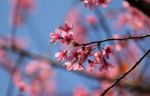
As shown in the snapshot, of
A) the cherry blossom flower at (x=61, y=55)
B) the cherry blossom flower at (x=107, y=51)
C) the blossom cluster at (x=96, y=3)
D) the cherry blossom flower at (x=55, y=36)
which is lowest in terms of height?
the cherry blossom flower at (x=107, y=51)

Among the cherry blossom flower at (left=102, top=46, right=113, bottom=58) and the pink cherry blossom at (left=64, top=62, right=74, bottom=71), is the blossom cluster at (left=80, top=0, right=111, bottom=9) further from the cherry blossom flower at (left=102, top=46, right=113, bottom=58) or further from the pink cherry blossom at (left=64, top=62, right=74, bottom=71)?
the pink cherry blossom at (left=64, top=62, right=74, bottom=71)

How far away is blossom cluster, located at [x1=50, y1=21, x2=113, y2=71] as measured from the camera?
264 cm

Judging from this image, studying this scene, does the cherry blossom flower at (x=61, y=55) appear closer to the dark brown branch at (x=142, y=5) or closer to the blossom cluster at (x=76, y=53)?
the blossom cluster at (x=76, y=53)

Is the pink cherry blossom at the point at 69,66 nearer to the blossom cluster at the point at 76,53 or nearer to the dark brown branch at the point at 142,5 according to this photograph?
the blossom cluster at the point at 76,53

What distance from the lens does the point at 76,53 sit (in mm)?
2668

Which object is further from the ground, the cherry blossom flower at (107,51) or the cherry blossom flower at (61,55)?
the cherry blossom flower at (61,55)

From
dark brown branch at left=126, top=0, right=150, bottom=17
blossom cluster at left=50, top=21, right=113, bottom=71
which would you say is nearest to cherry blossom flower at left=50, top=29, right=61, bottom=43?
blossom cluster at left=50, top=21, right=113, bottom=71

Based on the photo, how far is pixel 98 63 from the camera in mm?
2705

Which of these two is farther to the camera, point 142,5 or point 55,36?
point 142,5

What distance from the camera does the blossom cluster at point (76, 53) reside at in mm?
2637

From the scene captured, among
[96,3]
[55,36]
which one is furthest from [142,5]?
[55,36]

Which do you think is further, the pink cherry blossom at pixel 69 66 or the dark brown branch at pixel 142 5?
the dark brown branch at pixel 142 5

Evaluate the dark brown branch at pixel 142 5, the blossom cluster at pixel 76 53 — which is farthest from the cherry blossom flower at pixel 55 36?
the dark brown branch at pixel 142 5

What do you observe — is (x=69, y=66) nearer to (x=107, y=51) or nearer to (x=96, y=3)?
(x=107, y=51)
